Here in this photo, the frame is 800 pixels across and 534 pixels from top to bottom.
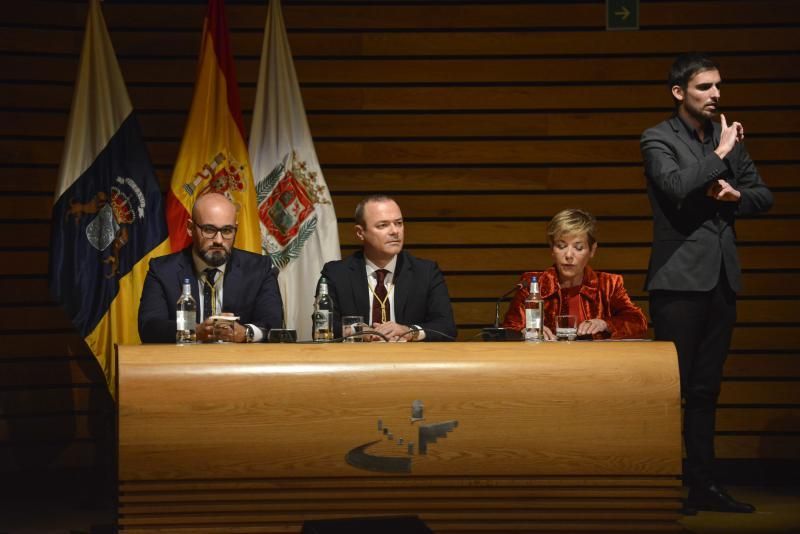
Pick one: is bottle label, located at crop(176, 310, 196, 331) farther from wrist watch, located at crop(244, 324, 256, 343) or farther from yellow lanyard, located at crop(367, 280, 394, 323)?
yellow lanyard, located at crop(367, 280, 394, 323)

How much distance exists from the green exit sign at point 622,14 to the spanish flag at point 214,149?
80.5 inches

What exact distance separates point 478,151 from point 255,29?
54.1 inches

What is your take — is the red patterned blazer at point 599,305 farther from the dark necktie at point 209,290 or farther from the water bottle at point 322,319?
the dark necktie at point 209,290

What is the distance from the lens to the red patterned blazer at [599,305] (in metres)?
4.24

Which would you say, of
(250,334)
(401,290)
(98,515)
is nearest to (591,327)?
(401,290)

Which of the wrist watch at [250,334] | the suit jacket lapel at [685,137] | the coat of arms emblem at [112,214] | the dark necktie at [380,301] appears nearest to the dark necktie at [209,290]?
the wrist watch at [250,334]

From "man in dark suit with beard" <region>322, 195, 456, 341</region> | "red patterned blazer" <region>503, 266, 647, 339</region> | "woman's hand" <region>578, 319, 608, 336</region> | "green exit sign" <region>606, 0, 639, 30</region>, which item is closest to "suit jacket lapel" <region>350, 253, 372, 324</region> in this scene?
"man in dark suit with beard" <region>322, 195, 456, 341</region>

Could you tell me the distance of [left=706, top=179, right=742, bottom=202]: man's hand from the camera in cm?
411

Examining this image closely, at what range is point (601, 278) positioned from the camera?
4.32 m

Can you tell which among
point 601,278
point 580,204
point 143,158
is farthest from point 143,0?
point 601,278

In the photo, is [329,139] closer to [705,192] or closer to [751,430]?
[705,192]

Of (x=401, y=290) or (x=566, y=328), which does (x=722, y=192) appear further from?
(x=401, y=290)

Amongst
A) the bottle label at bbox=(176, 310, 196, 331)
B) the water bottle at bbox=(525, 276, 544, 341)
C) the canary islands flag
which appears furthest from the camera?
the canary islands flag

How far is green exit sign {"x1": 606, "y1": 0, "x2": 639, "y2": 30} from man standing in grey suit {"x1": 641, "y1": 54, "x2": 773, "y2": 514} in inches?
56.9
